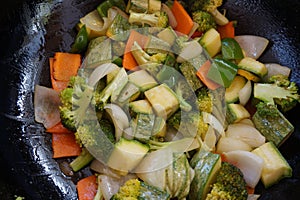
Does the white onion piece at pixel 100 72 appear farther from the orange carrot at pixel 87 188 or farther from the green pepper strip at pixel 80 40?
the orange carrot at pixel 87 188

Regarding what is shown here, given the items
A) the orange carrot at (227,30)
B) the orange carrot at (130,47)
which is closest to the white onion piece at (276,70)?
the orange carrot at (227,30)

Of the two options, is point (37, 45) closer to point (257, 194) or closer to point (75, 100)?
point (75, 100)

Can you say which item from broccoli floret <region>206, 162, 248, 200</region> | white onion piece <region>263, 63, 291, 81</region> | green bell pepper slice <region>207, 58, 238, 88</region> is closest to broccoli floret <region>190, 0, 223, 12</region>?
green bell pepper slice <region>207, 58, 238, 88</region>

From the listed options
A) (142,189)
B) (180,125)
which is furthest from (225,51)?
(142,189)

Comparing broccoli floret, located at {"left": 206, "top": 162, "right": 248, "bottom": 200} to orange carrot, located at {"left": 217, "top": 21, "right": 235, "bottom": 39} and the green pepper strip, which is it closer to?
orange carrot, located at {"left": 217, "top": 21, "right": 235, "bottom": 39}

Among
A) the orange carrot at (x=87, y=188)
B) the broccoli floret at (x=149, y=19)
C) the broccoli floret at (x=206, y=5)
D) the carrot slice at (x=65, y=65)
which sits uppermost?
the broccoli floret at (x=206, y=5)
